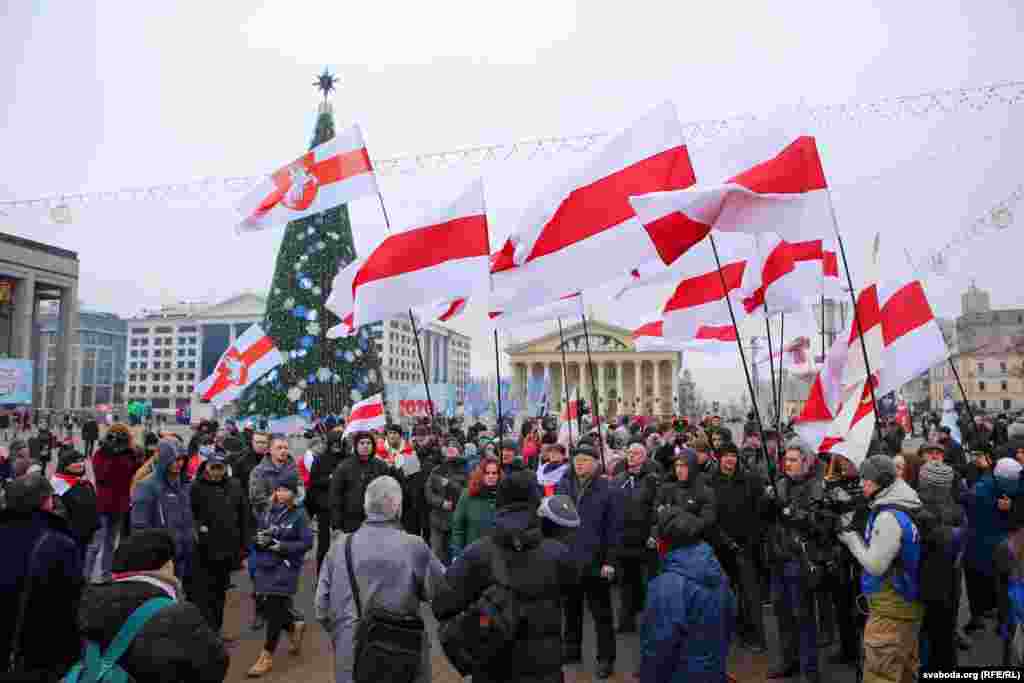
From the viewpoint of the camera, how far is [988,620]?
23.7 ft

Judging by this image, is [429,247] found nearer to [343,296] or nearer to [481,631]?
[343,296]

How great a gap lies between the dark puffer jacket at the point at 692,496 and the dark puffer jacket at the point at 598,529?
0.45 meters

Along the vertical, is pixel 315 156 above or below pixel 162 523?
above

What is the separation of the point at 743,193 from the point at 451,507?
16.0ft

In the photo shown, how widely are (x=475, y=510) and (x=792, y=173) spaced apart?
3.89 meters

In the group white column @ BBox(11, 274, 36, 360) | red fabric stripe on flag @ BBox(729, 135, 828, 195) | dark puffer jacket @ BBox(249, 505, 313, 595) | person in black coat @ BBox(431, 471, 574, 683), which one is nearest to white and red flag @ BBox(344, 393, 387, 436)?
dark puffer jacket @ BBox(249, 505, 313, 595)

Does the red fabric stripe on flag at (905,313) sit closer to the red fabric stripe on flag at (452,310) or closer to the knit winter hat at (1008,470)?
the knit winter hat at (1008,470)

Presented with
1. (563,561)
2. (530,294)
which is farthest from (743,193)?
(563,561)

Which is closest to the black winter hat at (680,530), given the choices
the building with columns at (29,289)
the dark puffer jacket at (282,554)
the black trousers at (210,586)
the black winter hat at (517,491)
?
the black winter hat at (517,491)

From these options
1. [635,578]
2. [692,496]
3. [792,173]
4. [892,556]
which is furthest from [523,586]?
[635,578]

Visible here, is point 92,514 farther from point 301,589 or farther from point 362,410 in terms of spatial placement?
point 362,410

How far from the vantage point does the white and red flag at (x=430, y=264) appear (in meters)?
6.73

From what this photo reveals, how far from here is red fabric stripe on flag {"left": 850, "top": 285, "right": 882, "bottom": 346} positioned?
20.5 ft

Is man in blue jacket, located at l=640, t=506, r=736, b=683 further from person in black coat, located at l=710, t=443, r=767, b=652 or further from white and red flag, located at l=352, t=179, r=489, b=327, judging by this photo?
white and red flag, located at l=352, t=179, r=489, b=327
